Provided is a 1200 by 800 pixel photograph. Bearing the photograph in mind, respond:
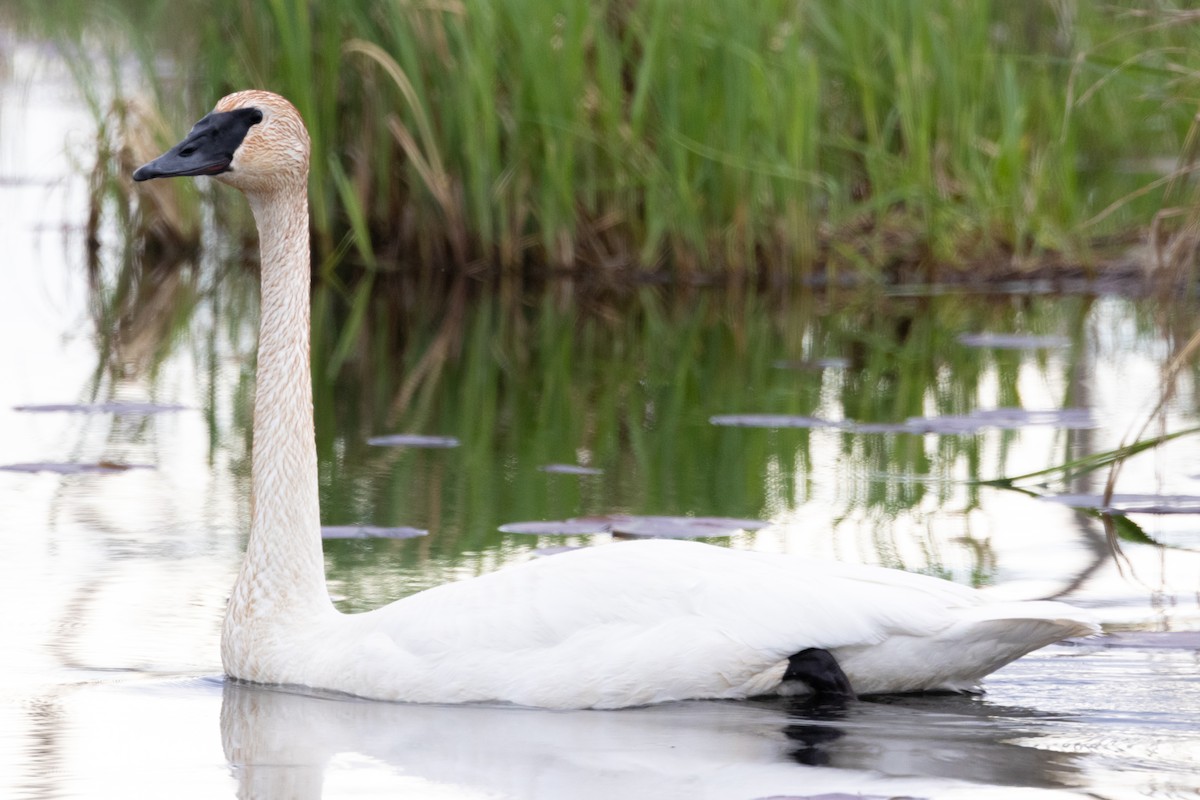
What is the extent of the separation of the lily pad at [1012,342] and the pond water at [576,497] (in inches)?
0.8

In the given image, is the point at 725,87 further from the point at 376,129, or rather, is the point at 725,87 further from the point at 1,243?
the point at 1,243

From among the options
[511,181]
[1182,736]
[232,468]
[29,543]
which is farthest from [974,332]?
[1182,736]

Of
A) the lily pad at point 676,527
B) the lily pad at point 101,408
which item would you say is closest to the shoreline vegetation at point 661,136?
the lily pad at point 101,408

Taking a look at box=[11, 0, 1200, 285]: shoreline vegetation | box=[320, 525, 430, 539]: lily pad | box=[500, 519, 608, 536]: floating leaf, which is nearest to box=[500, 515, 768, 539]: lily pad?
box=[500, 519, 608, 536]: floating leaf

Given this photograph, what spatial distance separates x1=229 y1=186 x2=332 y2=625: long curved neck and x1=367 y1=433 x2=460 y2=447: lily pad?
2.42 metres

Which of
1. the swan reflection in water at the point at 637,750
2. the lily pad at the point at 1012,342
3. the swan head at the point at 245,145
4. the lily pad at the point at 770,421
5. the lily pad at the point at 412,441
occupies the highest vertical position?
the swan head at the point at 245,145

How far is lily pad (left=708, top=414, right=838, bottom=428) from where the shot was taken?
24.8ft

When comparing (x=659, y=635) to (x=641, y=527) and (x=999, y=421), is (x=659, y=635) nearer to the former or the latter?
(x=641, y=527)

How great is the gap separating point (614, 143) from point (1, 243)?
4.77 m

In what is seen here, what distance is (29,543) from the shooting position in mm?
5898

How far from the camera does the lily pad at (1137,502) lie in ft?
20.5

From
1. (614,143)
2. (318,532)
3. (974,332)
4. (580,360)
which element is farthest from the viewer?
(614,143)

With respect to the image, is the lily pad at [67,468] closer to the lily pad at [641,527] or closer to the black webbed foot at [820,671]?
the lily pad at [641,527]

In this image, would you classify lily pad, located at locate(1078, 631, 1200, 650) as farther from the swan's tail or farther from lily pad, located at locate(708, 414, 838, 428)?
lily pad, located at locate(708, 414, 838, 428)
